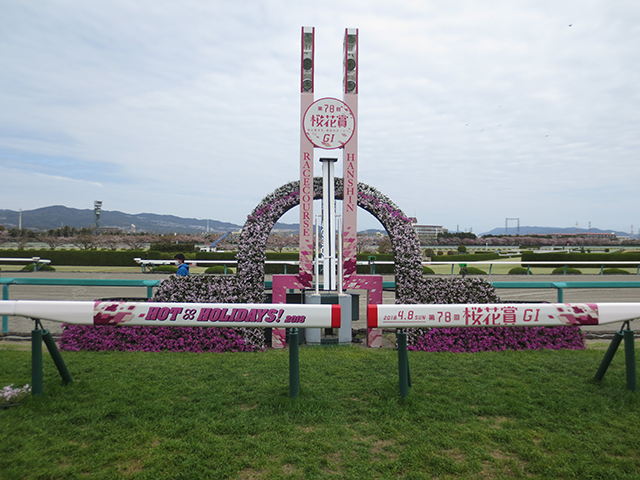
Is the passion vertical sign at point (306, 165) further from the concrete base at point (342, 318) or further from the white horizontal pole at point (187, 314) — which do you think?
the white horizontal pole at point (187, 314)

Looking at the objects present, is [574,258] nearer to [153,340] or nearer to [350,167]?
[350,167]

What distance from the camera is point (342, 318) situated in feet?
17.9

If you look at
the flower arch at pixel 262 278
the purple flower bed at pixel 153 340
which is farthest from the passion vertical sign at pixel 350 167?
the purple flower bed at pixel 153 340

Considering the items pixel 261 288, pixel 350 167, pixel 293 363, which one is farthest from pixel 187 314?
pixel 350 167

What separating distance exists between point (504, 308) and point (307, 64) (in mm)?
4414

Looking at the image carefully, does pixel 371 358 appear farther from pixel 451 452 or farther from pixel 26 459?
pixel 26 459

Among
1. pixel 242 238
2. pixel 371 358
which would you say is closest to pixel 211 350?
pixel 242 238

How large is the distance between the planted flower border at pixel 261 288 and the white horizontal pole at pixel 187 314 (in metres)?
1.88

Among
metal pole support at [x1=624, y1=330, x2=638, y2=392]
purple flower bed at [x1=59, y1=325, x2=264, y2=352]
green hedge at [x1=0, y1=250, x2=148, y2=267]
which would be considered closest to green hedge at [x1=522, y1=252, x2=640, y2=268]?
metal pole support at [x1=624, y1=330, x2=638, y2=392]

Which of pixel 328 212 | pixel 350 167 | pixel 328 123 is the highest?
pixel 328 123

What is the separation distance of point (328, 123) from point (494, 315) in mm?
3590

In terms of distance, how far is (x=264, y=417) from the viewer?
2.82m

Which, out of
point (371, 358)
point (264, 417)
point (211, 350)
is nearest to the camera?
point (264, 417)

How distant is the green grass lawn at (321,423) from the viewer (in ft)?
7.23
